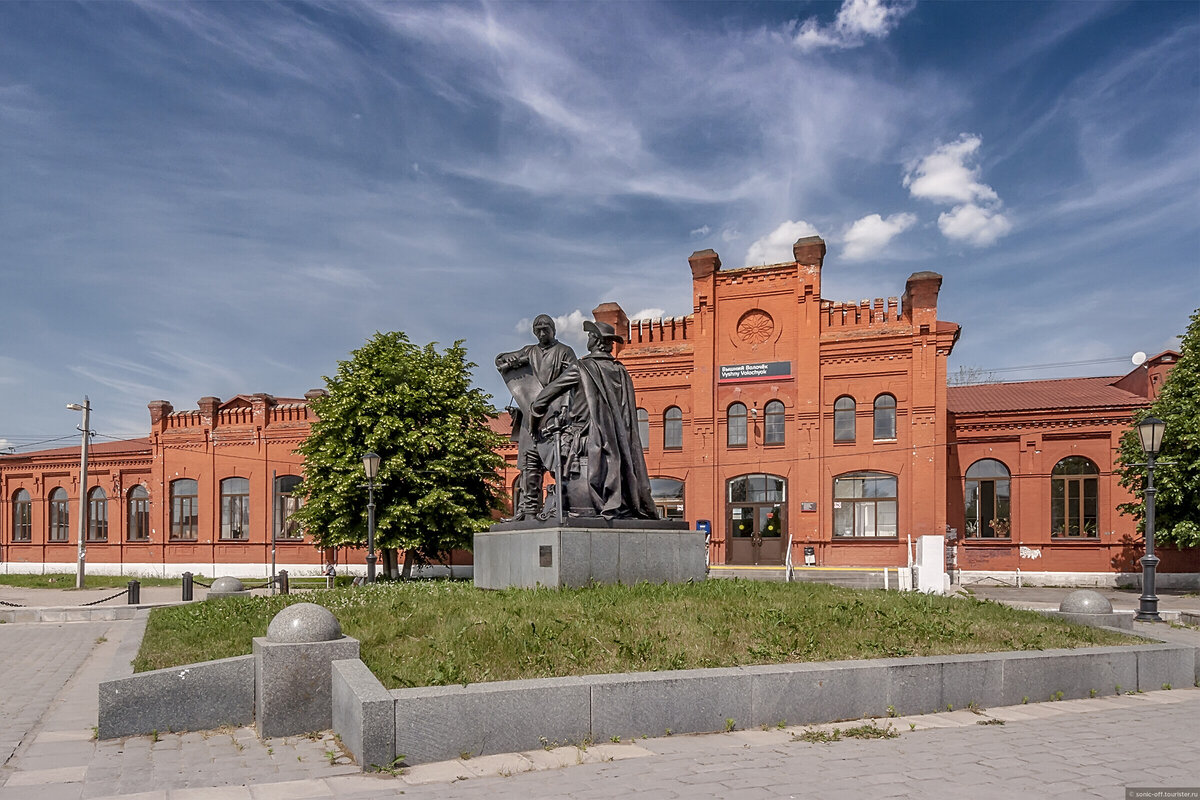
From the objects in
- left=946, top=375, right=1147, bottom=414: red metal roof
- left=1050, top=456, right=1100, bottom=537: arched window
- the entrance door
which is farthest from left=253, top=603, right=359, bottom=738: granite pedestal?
left=1050, top=456, right=1100, bottom=537: arched window

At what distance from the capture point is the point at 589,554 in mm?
10773

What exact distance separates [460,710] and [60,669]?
8.38 meters

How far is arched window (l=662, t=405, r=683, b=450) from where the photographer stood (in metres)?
36.0

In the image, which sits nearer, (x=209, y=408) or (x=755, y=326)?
(x=755, y=326)

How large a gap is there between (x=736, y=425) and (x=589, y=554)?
82.5 ft

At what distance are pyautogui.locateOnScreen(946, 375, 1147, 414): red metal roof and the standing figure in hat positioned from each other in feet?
80.0

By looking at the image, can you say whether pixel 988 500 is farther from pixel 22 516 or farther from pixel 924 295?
pixel 22 516

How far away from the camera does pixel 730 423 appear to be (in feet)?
116

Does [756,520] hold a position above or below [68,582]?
above

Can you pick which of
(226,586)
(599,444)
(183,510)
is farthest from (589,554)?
(183,510)

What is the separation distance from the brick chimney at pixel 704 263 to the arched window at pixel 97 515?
3079cm

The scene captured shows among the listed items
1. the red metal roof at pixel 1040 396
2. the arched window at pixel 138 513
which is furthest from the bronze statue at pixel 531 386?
the arched window at pixel 138 513

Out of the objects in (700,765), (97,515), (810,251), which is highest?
(810,251)

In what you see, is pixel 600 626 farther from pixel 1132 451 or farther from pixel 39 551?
pixel 39 551
